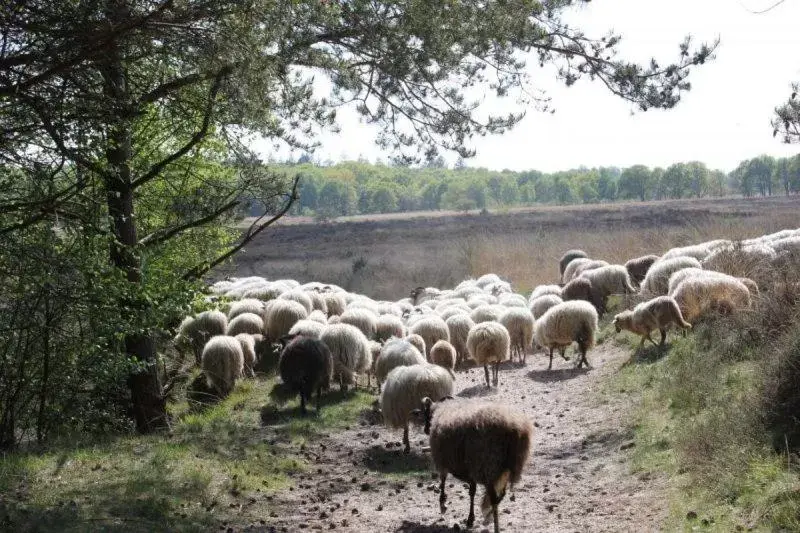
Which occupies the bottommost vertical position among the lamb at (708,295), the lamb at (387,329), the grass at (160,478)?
the grass at (160,478)

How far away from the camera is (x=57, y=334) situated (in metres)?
10.4

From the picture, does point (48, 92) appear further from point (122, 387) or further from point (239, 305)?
point (239, 305)

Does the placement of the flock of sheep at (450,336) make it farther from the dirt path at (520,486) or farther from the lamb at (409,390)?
the dirt path at (520,486)

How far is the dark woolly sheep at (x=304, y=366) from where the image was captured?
11.7 meters

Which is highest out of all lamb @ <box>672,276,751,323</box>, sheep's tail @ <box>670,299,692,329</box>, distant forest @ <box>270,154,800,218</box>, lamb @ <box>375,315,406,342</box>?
distant forest @ <box>270,154,800,218</box>

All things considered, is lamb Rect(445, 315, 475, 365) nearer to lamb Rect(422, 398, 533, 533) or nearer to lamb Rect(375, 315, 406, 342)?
lamb Rect(375, 315, 406, 342)

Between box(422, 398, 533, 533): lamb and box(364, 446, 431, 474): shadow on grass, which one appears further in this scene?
box(364, 446, 431, 474): shadow on grass

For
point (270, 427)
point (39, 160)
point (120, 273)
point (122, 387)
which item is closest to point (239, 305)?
point (122, 387)

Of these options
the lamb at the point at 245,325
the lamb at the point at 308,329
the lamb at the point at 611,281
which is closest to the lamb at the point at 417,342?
the lamb at the point at 308,329

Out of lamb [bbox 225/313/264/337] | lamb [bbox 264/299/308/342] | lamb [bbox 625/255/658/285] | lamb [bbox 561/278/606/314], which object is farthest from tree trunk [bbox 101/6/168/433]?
lamb [bbox 625/255/658/285]

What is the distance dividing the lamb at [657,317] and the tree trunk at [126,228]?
8.01 m

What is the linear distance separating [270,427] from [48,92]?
6.14 meters

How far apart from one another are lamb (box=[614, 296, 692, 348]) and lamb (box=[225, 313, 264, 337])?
7645 millimetres

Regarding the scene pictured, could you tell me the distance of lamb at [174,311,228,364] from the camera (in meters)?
16.4
